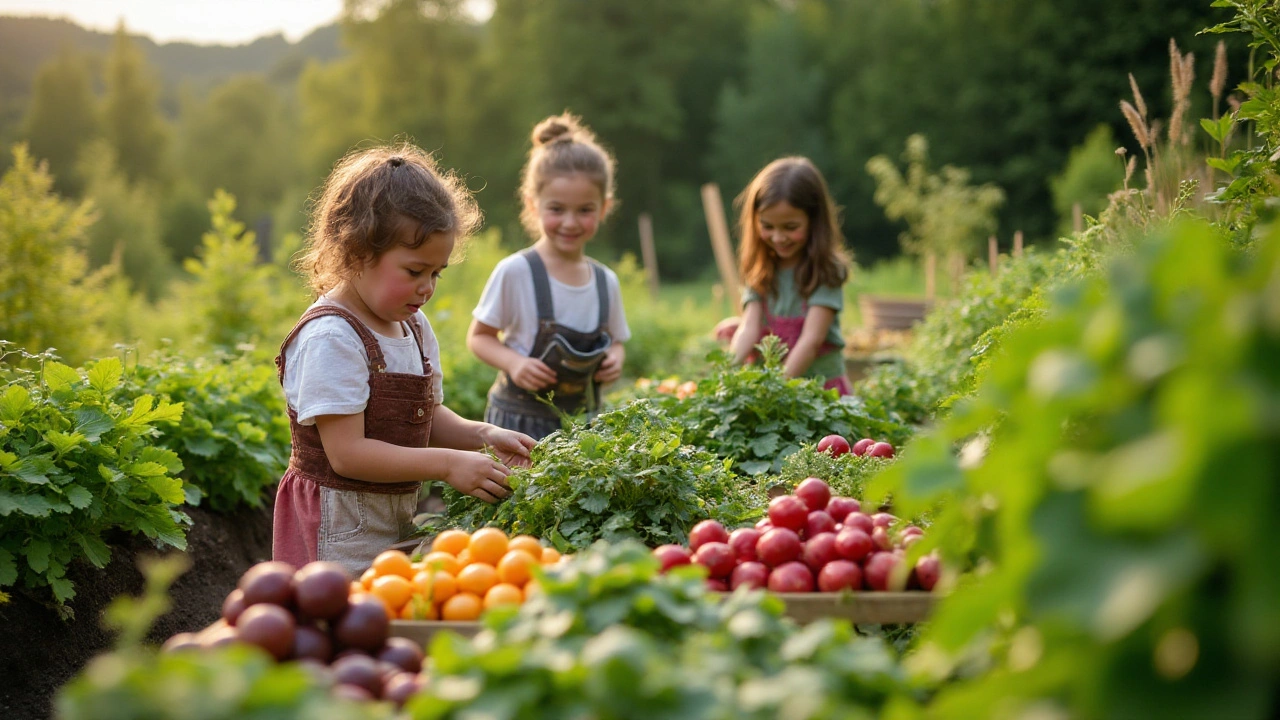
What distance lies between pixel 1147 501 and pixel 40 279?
827 centimetres

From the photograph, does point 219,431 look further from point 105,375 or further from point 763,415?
point 763,415

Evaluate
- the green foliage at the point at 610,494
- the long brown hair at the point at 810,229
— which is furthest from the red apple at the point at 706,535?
the long brown hair at the point at 810,229

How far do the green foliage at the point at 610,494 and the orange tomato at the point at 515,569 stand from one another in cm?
43

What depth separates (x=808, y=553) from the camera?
7.27ft

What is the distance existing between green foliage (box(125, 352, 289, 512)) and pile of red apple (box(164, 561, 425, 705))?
2.63 m

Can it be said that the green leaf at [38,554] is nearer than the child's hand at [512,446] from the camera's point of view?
No

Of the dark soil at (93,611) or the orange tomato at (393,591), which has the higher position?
the orange tomato at (393,591)

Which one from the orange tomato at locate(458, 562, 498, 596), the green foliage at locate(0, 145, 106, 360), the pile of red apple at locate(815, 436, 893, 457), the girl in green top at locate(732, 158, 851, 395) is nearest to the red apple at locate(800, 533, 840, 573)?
the orange tomato at locate(458, 562, 498, 596)

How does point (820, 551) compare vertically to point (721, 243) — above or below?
below

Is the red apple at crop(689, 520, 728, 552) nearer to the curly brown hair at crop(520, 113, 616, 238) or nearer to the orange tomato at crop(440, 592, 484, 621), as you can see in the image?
the orange tomato at crop(440, 592, 484, 621)

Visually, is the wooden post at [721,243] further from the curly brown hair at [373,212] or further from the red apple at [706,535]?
the red apple at [706,535]

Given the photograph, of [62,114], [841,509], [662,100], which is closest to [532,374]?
[841,509]

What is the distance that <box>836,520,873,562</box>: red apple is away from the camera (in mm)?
2143

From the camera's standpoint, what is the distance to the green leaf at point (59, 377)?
3.45m
